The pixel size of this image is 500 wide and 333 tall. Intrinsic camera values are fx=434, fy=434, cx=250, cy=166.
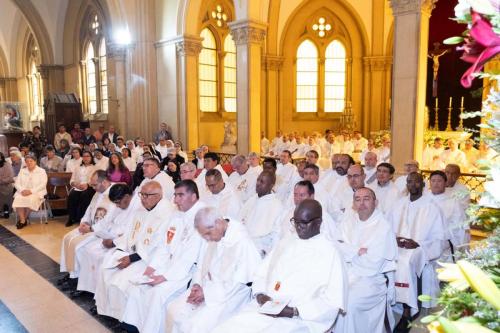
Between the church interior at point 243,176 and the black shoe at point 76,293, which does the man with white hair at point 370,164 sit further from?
the black shoe at point 76,293

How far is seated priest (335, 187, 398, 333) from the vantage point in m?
4.21

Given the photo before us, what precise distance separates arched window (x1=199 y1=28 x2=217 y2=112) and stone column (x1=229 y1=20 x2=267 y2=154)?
5834 millimetres

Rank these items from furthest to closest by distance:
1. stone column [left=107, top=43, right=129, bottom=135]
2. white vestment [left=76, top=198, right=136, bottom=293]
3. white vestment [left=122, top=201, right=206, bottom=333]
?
stone column [left=107, top=43, right=129, bottom=135], white vestment [left=76, top=198, right=136, bottom=293], white vestment [left=122, top=201, right=206, bottom=333]

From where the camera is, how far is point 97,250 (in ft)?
19.1

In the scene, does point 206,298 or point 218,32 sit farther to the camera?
point 218,32

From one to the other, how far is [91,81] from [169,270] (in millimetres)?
20602

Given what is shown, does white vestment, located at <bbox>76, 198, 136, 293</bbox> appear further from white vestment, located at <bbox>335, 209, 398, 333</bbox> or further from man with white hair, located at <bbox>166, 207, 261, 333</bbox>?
white vestment, located at <bbox>335, 209, 398, 333</bbox>

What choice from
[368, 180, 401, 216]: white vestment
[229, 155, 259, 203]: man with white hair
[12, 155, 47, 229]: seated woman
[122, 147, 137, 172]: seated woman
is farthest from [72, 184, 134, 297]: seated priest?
[122, 147, 137, 172]: seated woman

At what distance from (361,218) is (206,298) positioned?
189 centimetres

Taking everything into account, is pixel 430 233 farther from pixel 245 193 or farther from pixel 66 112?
pixel 66 112

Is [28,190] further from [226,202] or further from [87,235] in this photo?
[226,202]

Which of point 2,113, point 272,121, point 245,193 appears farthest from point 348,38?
point 2,113

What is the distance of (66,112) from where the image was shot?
19.2 metres

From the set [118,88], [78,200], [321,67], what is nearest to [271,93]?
[321,67]
